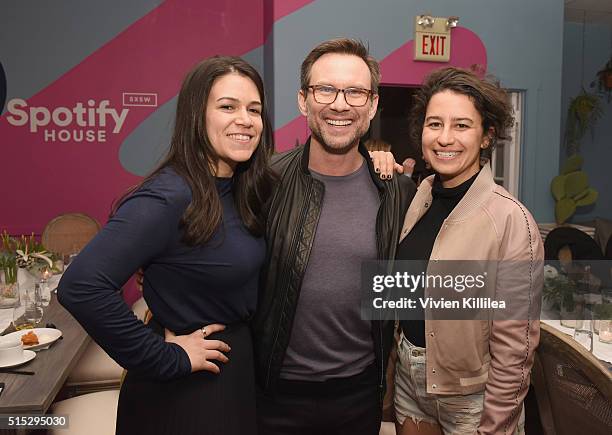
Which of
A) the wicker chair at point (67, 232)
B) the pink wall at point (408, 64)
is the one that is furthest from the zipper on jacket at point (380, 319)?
the wicker chair at point (67, 232)

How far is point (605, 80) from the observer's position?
6.88 metres

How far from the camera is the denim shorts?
5.24 ft

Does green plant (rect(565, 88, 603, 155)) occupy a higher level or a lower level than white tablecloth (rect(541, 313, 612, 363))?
higher

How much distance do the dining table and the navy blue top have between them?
69 centimetres

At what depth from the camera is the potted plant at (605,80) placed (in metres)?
6.82

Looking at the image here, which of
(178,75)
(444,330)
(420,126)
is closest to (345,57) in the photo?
(420,126)

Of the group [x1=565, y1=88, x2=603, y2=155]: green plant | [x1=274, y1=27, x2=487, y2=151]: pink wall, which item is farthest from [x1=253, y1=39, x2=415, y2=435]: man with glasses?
[x1=565, y1=88, x2=603, y2=155]: green plant

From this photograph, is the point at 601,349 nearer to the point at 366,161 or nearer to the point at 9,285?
the point at 366,161

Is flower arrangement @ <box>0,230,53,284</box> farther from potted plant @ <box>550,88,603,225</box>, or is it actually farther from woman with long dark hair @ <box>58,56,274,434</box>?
potted plant @ <box>550,88,603,225</box>

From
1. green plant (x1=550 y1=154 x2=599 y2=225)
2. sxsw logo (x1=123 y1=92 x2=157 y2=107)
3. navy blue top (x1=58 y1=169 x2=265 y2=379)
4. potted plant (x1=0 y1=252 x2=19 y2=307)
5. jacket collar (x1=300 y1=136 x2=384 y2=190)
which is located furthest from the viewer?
green plant (x1=550 y1=154 x2=599 y2=225)

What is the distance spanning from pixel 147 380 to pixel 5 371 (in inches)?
36.0

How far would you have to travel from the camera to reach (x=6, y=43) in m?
4.87

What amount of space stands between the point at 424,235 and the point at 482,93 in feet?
1.59

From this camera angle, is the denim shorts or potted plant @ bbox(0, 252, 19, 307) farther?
potted plant @ bbox(0, 252, 19, 307)
